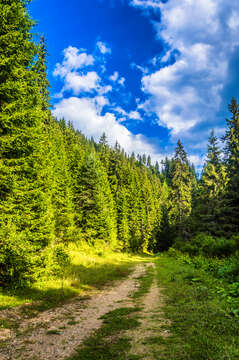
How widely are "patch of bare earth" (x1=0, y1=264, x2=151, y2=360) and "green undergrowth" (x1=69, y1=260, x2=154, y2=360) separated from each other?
28cm

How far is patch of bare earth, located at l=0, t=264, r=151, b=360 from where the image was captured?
478cm

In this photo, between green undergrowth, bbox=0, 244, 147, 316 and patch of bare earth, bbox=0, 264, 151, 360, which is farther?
green undergrowth, bbox=0, 244, 147, 316

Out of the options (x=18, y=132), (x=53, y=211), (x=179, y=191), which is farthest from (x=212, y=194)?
(x=18, y=132)

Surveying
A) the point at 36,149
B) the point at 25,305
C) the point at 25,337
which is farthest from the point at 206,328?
the point at 36,149

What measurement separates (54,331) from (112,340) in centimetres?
210

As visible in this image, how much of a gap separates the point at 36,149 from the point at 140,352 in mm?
11006

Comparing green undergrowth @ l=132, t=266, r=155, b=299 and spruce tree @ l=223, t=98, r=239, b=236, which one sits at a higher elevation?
spruce tree @ l=223, t=98, r=239, b=236

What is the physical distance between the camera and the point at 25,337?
5766mm

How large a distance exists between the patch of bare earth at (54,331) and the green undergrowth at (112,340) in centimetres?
28

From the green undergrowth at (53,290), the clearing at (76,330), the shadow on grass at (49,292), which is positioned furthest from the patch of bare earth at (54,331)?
the green undergrowth at (53,290)

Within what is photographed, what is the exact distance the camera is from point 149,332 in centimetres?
527

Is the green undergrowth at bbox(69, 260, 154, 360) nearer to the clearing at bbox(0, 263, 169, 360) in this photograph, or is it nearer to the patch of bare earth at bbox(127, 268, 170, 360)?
the clearing at bbox(0, 263, 169, 360)

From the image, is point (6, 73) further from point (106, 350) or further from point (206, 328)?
point (206, 328)

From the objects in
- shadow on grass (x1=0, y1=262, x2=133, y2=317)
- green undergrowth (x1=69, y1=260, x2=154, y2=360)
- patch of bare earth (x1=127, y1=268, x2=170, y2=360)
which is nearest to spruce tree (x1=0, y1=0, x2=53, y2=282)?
shadow on grass (x1=0, y1=262, x2=133, y2=317)
